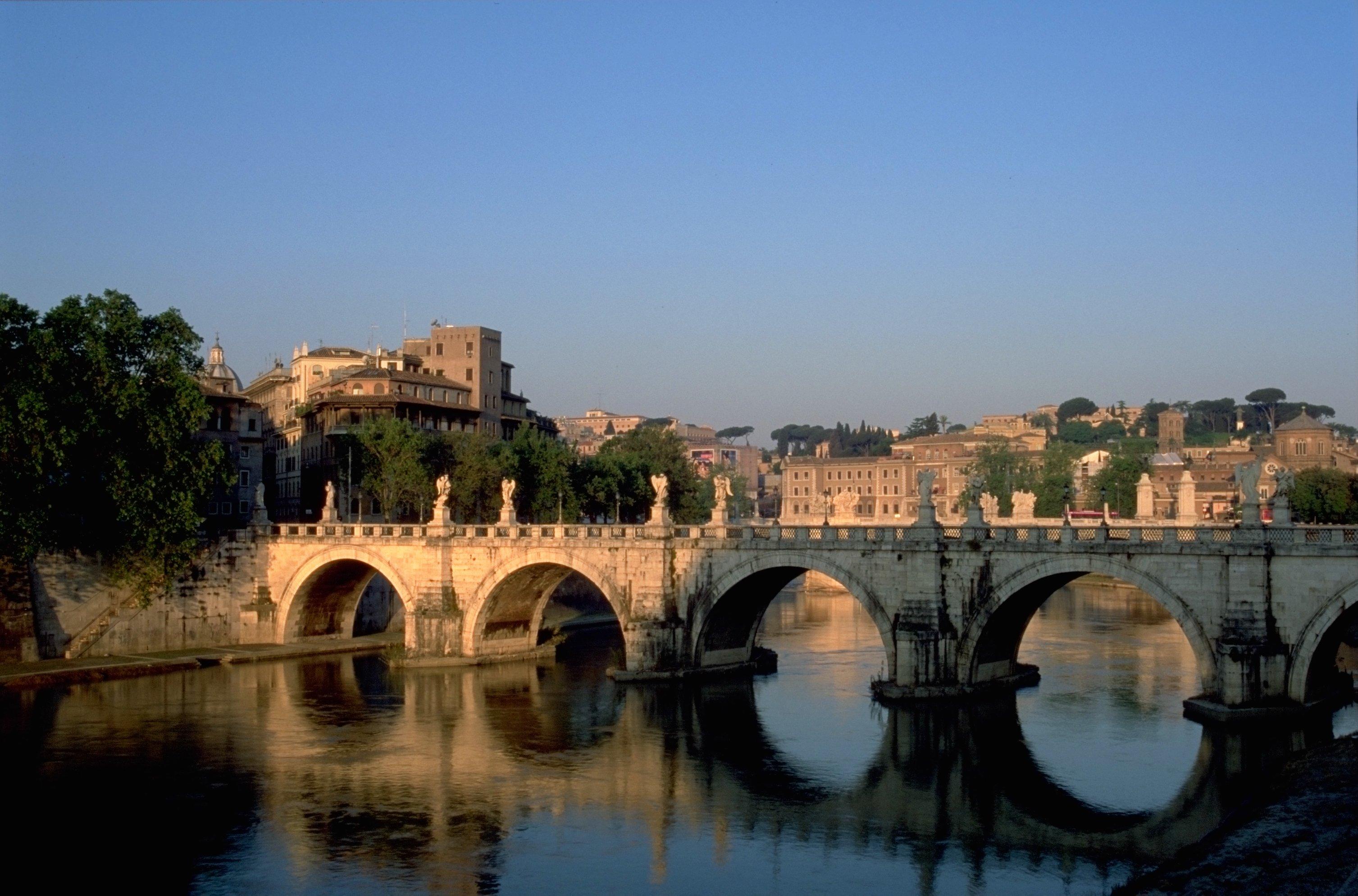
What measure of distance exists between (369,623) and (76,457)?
19.3 metres

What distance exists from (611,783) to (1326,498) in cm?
6407

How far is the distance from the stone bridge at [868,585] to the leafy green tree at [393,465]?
23.3 ft

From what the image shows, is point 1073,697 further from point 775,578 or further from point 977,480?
point 775,578

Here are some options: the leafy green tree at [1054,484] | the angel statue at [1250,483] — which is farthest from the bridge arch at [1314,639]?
the leafy green tree at [1054,484]

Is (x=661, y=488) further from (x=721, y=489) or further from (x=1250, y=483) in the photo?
(x=1250, y=483)

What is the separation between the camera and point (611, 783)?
39188mm

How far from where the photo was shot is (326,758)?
41969mm

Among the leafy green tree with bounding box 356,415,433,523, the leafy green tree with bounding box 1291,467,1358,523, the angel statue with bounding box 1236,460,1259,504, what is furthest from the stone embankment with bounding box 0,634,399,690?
the leafy green tree with bounding box 1291,467,1358,523

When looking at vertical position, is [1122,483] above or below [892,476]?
below

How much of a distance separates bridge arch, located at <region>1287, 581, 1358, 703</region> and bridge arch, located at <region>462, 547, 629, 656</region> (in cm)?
2464

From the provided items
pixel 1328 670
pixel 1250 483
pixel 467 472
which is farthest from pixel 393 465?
pixel 1328 670

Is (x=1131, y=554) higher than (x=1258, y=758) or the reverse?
higher

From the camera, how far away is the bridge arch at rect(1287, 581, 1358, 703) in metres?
39.8

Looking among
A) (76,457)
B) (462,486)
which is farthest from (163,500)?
(462,486)
